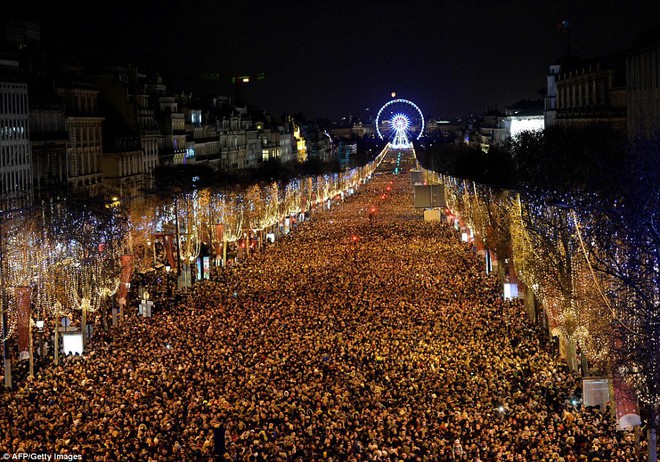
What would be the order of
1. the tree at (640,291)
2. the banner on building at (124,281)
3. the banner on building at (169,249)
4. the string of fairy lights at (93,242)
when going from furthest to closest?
the banner on building at (169,249) < the banner on building at (124,281) < the string of fairy lights at (93,242) < the tree at (640,291)

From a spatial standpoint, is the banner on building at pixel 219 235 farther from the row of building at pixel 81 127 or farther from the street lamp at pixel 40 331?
the street lamp at pixel 40 331

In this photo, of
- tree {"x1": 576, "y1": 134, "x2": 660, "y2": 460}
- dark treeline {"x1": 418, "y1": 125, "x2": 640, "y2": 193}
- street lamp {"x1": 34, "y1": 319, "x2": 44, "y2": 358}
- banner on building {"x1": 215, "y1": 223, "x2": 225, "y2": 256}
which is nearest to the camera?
tree {"x1": 576, "y1": 134, "x2": 660, "y2": 460}

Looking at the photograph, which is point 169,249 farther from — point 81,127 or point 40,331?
point 81,127

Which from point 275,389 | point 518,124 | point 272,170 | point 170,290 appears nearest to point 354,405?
point 275,389

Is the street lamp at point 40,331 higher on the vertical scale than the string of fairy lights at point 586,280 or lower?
lower

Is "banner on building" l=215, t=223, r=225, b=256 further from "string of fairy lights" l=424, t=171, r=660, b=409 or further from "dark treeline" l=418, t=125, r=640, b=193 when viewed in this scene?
"dark treeline" l=418, t=125, r=640, b=193

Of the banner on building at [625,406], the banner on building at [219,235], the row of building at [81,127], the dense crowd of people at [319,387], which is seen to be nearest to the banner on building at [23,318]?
the dense crowd of people at [319,387]

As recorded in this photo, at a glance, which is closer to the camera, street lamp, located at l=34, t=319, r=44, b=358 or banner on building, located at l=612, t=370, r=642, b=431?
banner on building, located at l=612, t=370, r=642, b=431

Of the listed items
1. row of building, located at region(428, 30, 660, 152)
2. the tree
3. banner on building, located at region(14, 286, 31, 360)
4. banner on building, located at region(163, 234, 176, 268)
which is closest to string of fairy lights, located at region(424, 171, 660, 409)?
the tree
